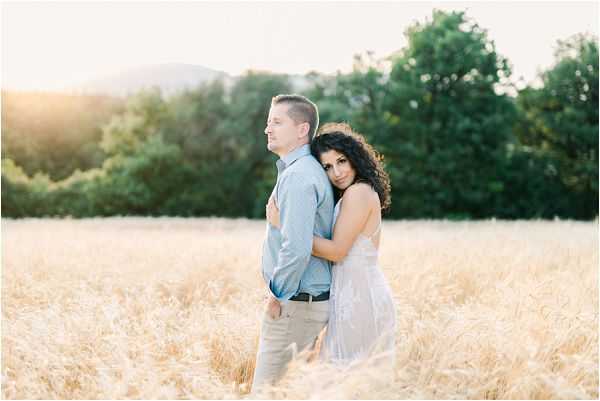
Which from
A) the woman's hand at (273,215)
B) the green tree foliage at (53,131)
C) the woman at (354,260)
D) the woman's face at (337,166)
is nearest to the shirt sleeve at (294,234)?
the woman's hand at (273,215)

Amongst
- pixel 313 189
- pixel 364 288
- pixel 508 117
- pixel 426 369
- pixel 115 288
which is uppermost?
pixel 508 117

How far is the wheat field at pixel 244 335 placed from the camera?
360 cm

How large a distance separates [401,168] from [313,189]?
25349 millimetres

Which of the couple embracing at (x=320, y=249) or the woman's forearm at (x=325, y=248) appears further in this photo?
the woman's forearm at (x=325, y=248)

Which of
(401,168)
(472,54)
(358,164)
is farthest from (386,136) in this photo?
(358,164)

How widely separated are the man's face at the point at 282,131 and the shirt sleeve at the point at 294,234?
28 cm

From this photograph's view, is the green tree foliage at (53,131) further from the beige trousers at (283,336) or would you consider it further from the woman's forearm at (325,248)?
the woman's forearm at (325,248)

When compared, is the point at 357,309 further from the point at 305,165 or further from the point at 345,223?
the point at 305,165

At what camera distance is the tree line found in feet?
91.5

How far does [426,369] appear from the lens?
3672 millimetres

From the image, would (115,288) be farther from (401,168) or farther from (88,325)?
(401,168)

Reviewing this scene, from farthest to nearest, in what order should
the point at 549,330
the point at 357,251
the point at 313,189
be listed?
the point at 549,330 < the point at 357,251 < the point at 313,189

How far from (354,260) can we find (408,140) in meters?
26.1

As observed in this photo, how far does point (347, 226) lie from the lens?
3760 mm
